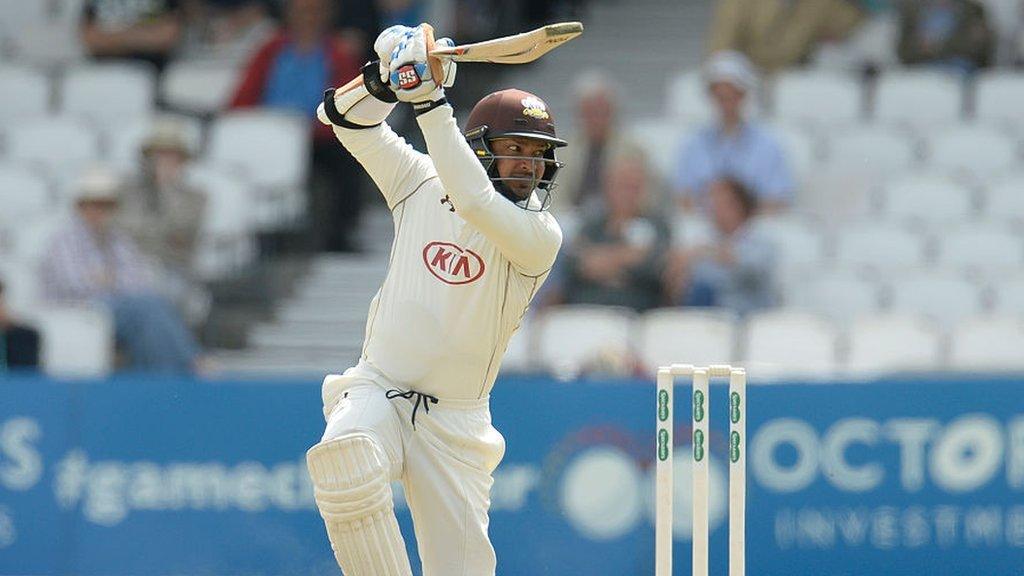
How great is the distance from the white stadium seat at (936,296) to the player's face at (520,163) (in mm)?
4739

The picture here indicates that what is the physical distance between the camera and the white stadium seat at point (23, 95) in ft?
38.2

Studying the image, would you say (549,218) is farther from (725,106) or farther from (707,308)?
(725,106)

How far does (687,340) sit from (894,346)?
962 millimetres

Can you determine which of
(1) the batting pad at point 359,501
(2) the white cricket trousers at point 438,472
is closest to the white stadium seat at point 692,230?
(2) the white cricket trousers at point 438,472

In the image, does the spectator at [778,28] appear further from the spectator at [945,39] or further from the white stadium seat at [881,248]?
the white stadium seat at [881,248]

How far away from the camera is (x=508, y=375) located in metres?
8.47

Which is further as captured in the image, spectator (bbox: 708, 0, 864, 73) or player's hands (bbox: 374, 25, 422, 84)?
spectator (bbox: 708, 0, 864, 73)

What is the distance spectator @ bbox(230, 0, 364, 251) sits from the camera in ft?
36.0

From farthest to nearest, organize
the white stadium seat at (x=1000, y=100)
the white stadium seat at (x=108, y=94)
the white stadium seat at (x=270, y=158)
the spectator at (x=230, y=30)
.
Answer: the spectator at (x=230, y=30), the white stadium seat at (x=108, y=94), the white stadium seat at (x=1000, y=100), the white stadium seat at (x=270, y=158)

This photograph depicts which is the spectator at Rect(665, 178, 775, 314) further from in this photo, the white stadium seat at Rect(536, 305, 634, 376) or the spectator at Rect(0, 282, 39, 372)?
the spectator at Rect(0, 282, 39, 372)

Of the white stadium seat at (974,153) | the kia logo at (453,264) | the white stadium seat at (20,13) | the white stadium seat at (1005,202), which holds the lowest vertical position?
the white stadium seat at (1005,202)

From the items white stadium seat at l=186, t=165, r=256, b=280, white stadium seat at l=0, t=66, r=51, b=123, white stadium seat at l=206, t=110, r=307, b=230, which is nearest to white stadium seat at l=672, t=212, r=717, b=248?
white stadium seat at l=206, t=110, r=307, b=230

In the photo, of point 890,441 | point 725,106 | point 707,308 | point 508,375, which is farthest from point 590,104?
point 890,441

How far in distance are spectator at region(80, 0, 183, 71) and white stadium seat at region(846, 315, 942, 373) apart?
500 centimetres
